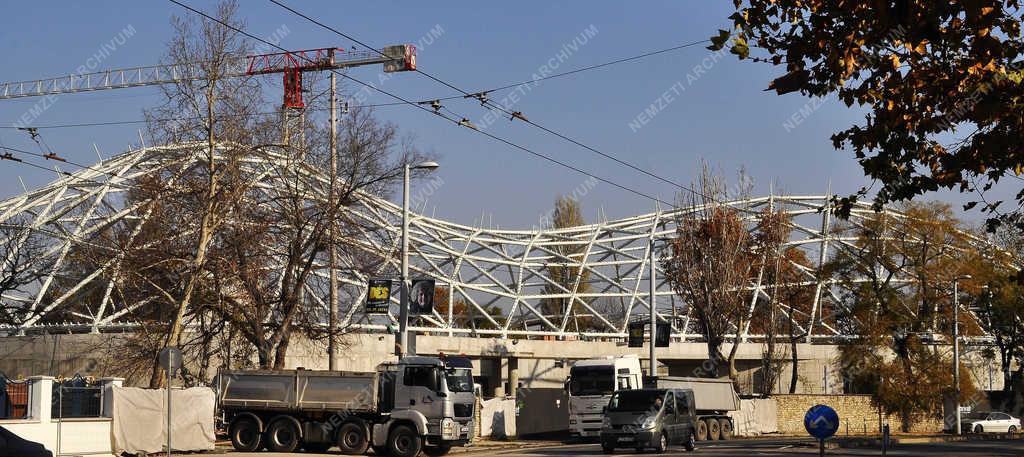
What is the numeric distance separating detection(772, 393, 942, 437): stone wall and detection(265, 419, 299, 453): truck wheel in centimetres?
3136

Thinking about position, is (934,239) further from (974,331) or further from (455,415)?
(455,415)

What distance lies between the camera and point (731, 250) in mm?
53094

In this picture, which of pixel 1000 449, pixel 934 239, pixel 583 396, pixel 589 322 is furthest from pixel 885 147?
pixel 589 322

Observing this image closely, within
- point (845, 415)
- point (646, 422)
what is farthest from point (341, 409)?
point (845, 415)

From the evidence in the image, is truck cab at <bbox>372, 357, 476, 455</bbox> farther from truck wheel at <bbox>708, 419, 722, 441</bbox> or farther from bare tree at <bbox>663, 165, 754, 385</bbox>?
bare tree at <bbox>663, 165, 754, 385</bbox>

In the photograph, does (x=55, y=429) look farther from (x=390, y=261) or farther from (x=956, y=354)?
(x=956, y=354)

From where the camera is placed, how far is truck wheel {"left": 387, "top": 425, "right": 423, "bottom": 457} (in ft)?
94.4

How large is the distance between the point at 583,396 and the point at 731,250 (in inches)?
618

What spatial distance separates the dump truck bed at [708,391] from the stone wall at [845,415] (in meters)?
8.63

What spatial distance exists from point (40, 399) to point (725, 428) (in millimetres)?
28819

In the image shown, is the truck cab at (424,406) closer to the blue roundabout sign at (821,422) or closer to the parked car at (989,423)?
the blue roundabout sign at (821,422)

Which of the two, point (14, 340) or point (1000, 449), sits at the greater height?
point (14, 340)

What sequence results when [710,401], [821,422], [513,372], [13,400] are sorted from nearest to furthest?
[821,422], [13,400], [710,401], [513,372]

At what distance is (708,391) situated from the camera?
44188mm
